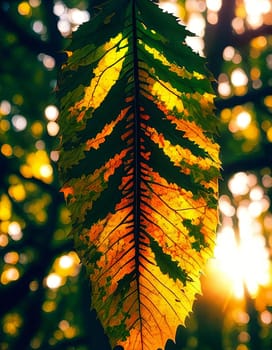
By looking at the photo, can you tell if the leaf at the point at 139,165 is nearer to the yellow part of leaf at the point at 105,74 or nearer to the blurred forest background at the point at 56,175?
the yellow part of leaf at the point at 105,74

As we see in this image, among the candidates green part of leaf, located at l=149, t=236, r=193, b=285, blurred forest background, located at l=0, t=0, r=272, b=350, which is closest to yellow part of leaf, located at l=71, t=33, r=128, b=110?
green part of leaf, located at l=149, t=236, r=193, b=285

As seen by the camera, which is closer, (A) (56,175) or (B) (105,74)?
(B) (105,74)

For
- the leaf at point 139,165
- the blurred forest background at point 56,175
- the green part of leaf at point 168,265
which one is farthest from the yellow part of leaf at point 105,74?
the blurred forest background at point 56,175

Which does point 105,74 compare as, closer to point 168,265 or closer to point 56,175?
point 168,265

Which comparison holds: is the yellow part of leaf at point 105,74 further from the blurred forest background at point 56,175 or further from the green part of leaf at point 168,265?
the blurred forest background at point 56,175

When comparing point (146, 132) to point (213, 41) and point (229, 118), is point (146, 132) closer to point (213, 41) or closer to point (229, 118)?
point (213, 41)

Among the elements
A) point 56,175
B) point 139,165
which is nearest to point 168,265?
point 139,165

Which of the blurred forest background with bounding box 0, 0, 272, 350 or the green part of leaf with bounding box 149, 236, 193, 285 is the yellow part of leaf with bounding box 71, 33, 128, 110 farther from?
the blurred forest background with bounding box 0, 0, 272, 350

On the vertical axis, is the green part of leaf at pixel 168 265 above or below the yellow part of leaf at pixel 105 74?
below

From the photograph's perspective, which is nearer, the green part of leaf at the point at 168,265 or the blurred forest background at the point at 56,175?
the green part of leaf at the point at 168,265
